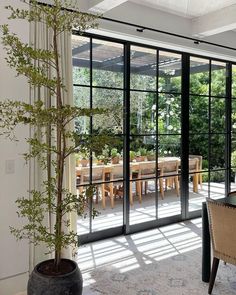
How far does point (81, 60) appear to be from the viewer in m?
3.95

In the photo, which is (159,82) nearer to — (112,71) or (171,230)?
(112,71)

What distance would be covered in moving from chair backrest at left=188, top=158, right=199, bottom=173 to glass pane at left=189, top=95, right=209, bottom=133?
46 cm

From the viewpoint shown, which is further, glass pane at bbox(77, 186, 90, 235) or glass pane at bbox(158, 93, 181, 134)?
glass pane at bbox(158, 93, 181, 134)

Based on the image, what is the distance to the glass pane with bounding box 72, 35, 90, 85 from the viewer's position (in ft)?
12.8

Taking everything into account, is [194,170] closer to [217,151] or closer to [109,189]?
[217,151]

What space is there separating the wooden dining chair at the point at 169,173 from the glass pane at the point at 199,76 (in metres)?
1.18

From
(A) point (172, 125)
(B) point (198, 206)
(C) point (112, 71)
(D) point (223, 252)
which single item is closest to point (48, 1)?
(C) point (112, 71)

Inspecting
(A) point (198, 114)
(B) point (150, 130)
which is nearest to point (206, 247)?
(B) point (150, 130)

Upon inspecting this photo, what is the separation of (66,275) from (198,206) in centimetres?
356

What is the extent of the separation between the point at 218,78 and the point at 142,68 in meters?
1.62

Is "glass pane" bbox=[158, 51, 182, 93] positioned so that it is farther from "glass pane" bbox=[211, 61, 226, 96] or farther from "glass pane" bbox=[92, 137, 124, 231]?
"glass pane" bbox=[92, 137, 124, 231]

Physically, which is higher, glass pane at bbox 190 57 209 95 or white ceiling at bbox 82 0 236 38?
white ceiling at bbox 82 0 236 38

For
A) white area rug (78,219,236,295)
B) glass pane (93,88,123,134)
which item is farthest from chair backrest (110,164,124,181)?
white area rug (78,219,236,295)

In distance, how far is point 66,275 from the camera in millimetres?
2205
